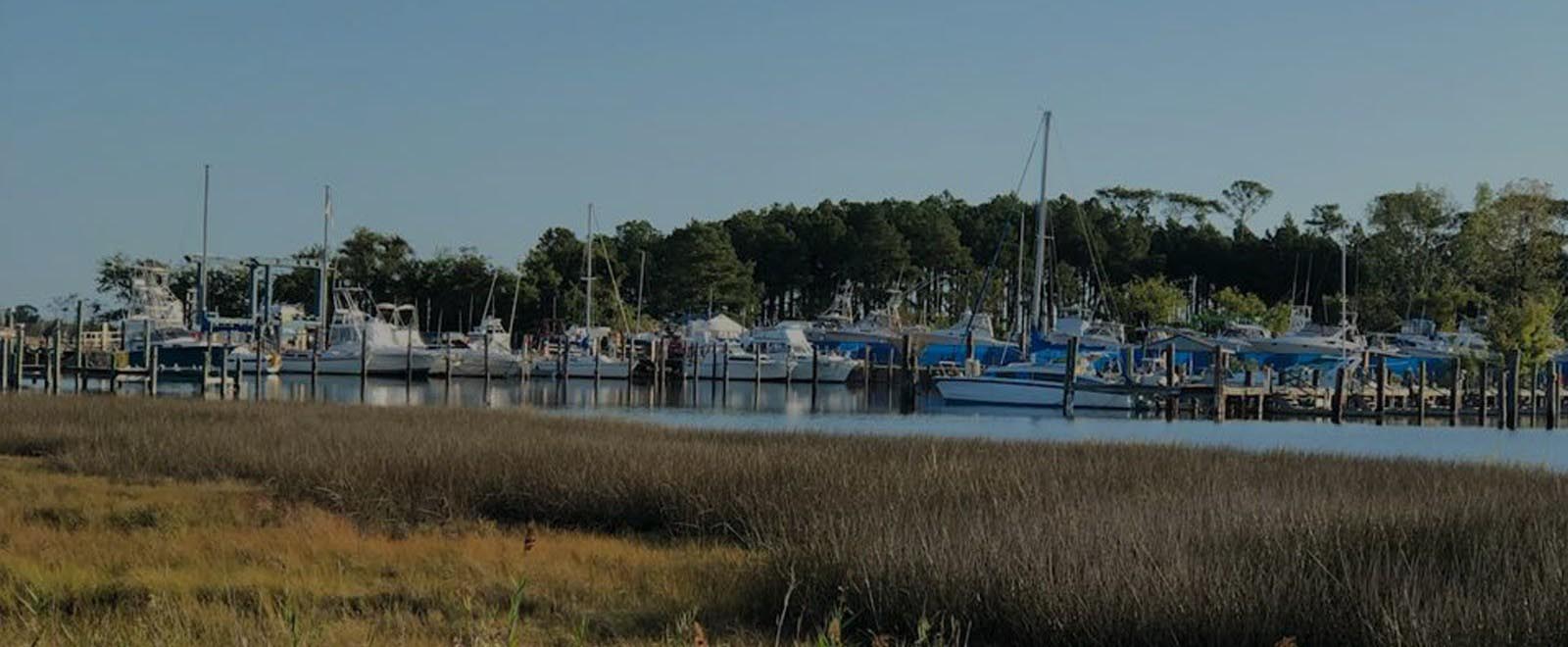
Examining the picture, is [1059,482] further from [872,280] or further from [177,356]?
[872,280]

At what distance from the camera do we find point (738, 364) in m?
82.2

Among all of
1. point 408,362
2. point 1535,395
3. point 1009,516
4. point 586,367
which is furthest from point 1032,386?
point 1009,516

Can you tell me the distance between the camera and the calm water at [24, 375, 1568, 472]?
37844 millimetres

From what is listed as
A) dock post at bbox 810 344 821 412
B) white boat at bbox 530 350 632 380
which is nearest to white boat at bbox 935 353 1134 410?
dock post at bbox 810 344 821 412

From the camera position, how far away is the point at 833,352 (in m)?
85.8

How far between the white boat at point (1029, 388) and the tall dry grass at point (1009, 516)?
102ft

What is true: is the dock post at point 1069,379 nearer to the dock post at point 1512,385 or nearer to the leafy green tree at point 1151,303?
the dock post at point 1512,385

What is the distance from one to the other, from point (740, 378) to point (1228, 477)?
6605 centimetres

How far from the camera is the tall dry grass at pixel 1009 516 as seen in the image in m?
9.24

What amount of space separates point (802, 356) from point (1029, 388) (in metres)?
27.0

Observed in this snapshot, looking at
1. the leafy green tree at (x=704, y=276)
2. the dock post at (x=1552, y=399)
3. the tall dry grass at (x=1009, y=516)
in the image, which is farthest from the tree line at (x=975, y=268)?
the tall dry grass at (x=1009, y=516)

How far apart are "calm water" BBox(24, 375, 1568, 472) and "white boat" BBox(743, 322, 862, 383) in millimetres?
1210

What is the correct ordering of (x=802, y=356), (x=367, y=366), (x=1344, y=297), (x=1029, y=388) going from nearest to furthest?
(x=1029, y=388) < (x=1344, y=297) < (x=367, y=366) < (x=802, y=356)

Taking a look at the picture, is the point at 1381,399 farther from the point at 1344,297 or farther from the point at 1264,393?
the point at 1344,297
